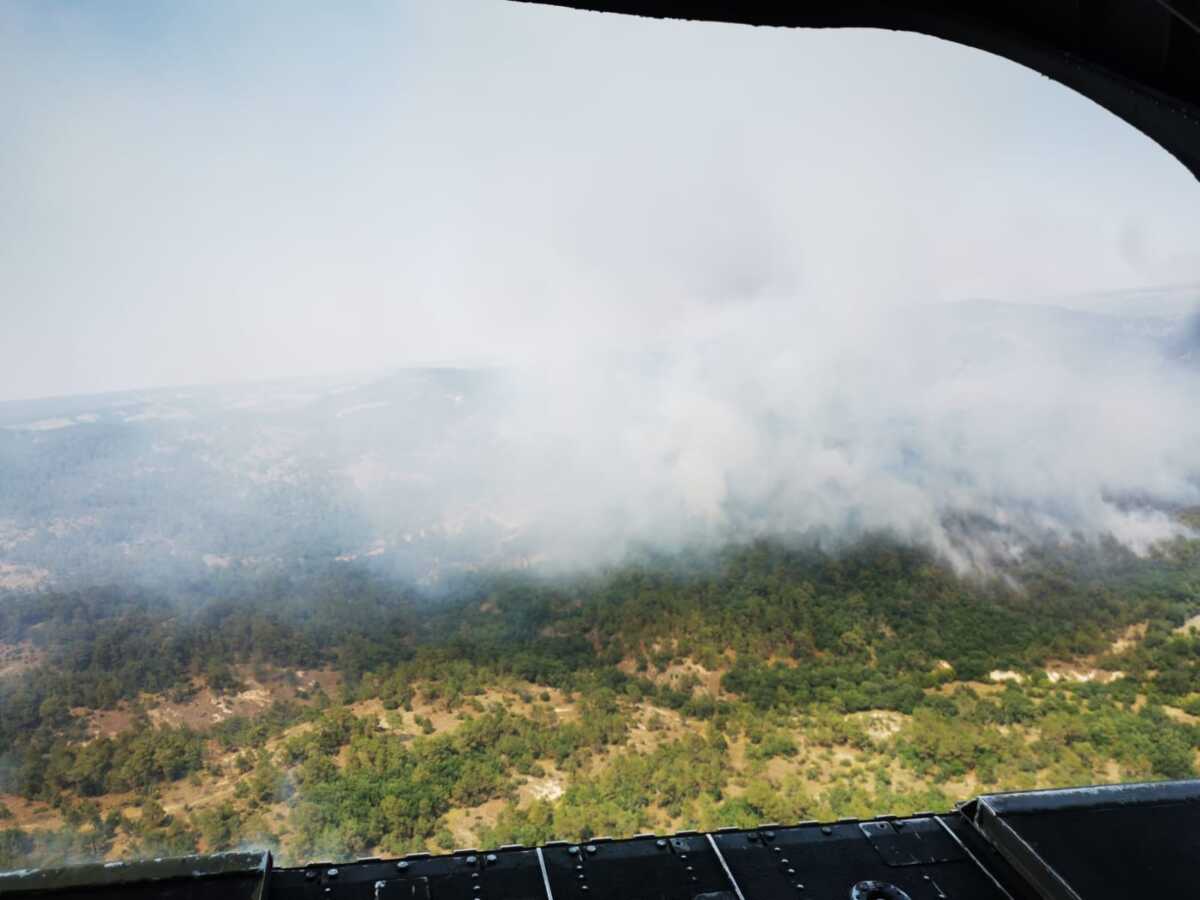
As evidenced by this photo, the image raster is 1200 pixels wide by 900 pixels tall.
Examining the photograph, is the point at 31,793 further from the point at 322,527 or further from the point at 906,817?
the point at 906,817

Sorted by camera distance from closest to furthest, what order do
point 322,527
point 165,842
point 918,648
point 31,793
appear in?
point 165,842 → point 31,793 → point 918,648 → point 322,527

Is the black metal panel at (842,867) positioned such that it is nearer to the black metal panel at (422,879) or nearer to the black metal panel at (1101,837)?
the black metal panel at (1101,837)

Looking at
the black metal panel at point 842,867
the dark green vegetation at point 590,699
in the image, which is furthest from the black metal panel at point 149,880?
the dark green vegetation at point 590,699

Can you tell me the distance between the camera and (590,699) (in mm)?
34906

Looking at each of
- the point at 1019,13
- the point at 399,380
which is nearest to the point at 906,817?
the point at 1019,13

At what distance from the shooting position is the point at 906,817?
12.1 ft

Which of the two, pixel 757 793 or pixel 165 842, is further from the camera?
pixel 757 793

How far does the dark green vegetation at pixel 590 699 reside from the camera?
1082 inches

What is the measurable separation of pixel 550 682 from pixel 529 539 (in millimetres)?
15373

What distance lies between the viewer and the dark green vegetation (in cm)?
2748

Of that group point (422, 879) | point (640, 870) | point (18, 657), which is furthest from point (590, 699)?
point (422, 879)

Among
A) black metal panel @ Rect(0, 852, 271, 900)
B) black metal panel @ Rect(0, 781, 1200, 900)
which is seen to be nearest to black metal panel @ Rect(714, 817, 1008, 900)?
black metal panel @ Rect(0, 781, 1200, 900)

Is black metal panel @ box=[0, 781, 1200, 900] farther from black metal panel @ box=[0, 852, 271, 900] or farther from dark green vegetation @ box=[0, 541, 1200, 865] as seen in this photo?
dark green vegetation @ box=[0, 541, 1200, 865]

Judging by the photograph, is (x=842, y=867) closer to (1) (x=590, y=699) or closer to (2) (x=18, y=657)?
(1) (x=590, y=699)
